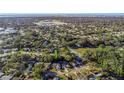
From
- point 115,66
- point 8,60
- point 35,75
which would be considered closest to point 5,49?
point 8,60

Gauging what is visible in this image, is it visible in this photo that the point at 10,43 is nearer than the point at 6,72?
No

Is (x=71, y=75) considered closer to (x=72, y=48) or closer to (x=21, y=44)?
(x=72, y=48)

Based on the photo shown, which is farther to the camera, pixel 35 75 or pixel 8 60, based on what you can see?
pixel 8 60

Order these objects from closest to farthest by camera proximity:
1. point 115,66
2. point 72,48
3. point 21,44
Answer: point 115,66 → point 72,48 → point 21,44

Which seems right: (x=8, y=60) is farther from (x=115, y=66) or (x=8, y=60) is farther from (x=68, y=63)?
(x=115, y=66)
